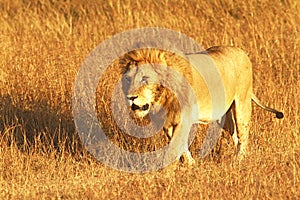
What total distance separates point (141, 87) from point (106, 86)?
90.0 inches

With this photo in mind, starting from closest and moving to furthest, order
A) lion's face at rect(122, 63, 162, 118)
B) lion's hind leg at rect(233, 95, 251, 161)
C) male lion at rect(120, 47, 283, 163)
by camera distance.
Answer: lion's face at rect(122, 63, 162, 118)
male lion at rect(120, 47, 283, 163)
lion's hind leg at rect(233, 95, 251, 161)

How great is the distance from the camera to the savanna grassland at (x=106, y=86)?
537 centimetres

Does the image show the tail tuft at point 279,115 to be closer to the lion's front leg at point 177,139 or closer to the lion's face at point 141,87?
the lion's front leg at point 177,139

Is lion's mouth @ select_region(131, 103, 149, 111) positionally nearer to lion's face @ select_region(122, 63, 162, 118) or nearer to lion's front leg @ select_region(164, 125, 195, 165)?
lion's face @ select_region(122, 63, 162, 118)

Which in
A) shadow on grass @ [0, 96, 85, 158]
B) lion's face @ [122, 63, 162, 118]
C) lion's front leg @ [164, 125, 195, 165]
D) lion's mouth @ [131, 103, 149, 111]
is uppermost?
lion's face @ [122, 63, 162, 118]

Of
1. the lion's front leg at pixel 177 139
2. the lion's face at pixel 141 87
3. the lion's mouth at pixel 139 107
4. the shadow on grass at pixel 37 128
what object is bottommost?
the shadow on grass at pixel 37 128

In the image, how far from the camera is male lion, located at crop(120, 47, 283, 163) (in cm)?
546

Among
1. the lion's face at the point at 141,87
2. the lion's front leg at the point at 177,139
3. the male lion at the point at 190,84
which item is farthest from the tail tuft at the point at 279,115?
the lion's face at the point at 141,87

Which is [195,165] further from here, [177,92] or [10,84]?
[10,84]

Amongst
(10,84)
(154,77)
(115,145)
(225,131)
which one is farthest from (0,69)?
(154,77)

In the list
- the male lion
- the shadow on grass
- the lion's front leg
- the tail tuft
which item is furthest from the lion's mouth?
the tail tuft

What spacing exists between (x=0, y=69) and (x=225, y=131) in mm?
2568

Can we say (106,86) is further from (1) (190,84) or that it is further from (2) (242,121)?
(1) (190,84)

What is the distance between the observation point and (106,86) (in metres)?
7.63
